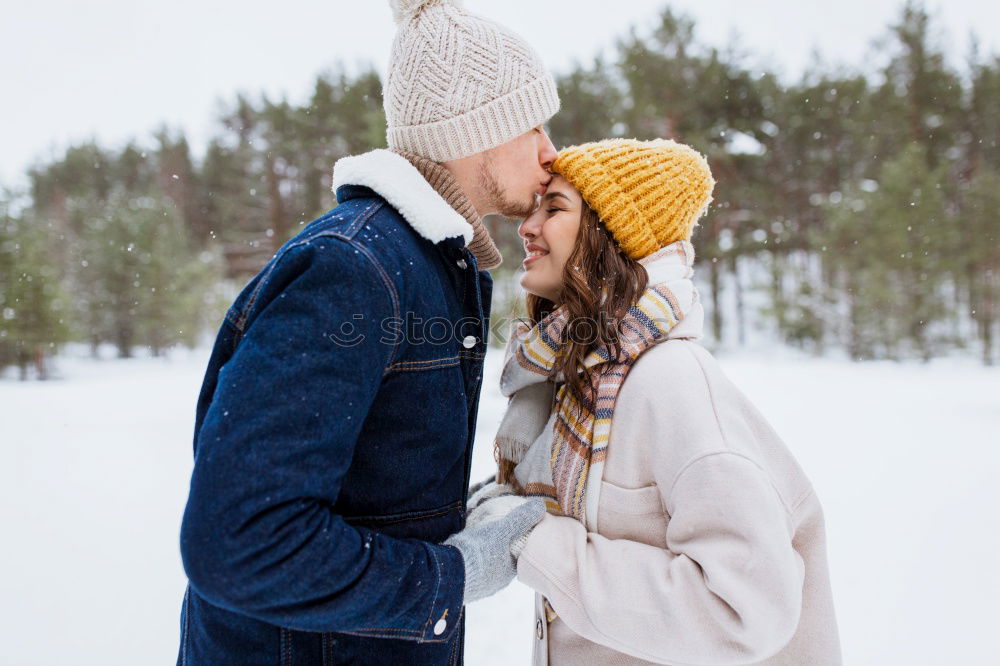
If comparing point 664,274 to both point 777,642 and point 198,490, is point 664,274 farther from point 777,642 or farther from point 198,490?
point 198,490

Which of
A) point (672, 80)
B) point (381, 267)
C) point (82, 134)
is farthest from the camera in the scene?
point (82, 134)

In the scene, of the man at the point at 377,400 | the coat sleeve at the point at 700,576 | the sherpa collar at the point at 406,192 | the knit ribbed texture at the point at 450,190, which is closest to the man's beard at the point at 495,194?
the man at the point at 377,400

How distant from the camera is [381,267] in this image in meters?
1.04

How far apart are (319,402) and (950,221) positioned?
20.6 meters

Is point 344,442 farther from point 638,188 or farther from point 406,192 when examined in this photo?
point 638,188

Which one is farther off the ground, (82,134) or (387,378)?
(82,134)

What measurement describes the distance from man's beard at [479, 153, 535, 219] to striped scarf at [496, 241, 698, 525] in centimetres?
34

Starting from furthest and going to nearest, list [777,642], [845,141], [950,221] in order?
[845,141], [950,221], [777,642]

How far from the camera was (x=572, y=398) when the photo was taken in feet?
5.13

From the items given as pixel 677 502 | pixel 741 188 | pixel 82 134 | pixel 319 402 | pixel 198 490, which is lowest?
pixel 677 502

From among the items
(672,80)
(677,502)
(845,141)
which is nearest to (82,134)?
(672,80)

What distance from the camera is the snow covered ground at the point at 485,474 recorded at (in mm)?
4039

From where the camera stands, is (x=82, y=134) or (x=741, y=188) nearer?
(x=741, y=188)

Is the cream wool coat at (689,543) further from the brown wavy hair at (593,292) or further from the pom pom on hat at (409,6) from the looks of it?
the pom pom on hat at (409,6)
